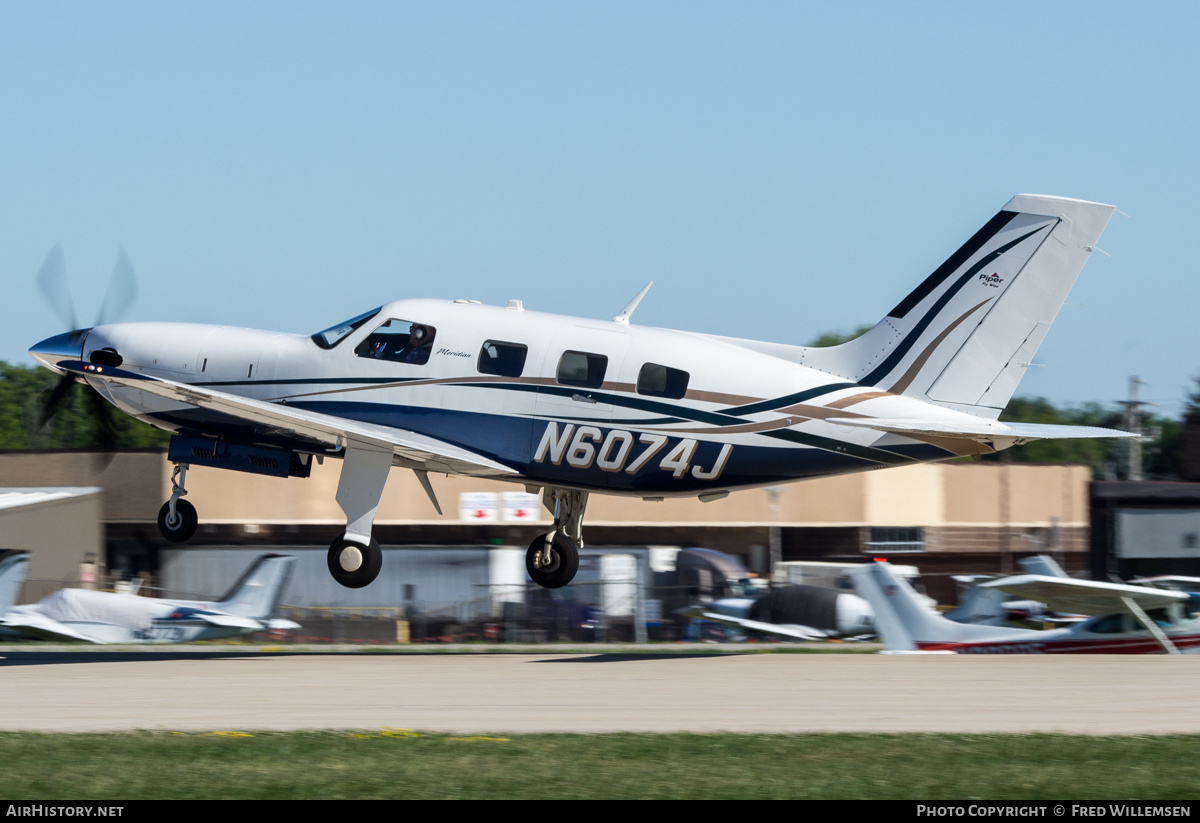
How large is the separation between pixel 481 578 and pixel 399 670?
17389 mm

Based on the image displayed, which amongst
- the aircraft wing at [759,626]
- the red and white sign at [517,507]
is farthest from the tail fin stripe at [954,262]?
the red and white sign at [517,507]

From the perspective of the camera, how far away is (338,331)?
68.2ft

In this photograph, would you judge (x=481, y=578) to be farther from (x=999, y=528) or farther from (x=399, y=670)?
(x=999, y=528)

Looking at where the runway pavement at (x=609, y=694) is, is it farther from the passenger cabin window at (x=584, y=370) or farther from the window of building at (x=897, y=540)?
the window of building at (x=897, y=540)

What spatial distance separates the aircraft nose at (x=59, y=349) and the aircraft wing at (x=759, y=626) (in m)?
17.6

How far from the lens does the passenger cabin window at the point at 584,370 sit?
63.0 feet

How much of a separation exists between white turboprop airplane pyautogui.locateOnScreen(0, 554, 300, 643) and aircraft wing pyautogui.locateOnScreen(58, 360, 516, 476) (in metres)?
12.7

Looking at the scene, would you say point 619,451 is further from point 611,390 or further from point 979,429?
point 979,429

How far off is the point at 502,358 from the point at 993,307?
7.29 meters

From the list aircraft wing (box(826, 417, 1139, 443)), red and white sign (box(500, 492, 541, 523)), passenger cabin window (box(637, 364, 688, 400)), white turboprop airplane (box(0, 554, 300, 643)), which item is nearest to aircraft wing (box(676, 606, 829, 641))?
white turboprop airplane (box(0, 554, 300, 643))

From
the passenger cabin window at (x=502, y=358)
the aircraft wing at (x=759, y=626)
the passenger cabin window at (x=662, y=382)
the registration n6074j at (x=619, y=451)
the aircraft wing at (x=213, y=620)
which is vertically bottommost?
the aircraft wing at (x=759, y=626)

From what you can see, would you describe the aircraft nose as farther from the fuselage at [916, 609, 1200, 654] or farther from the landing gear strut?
the fuselage at [916, 609, 1200, 654]
